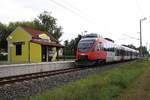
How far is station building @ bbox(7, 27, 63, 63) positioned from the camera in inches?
1896

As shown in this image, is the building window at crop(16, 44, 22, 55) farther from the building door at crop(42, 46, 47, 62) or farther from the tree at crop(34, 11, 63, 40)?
the tree at crop(34, 11, 63, 40)

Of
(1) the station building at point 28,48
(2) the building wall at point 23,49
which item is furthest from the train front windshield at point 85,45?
(2) the building wall at point 23,49

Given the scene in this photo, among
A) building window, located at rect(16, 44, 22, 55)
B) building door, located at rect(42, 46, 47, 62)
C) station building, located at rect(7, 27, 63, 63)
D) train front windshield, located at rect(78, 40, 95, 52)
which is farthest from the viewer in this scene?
building window, located at rect(16, 44, 22, 55)

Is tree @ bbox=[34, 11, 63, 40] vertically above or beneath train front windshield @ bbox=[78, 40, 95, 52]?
above

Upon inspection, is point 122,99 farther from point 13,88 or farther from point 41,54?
point 41,54

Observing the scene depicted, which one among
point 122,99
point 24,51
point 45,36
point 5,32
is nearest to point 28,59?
point 24,51

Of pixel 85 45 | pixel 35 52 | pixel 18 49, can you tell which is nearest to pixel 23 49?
pixel 18 49

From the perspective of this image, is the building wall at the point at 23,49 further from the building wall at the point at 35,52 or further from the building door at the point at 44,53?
the building door at the point at 44,53

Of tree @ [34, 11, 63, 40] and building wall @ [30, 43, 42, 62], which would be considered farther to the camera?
tree @ [34, 11, 63, 40]

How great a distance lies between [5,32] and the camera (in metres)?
102

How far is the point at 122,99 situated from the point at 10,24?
10522 cm

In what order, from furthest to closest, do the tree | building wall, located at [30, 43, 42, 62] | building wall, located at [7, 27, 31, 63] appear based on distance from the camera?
the tree < building wall, located at [7, 27, 31, 63] < building wall, located at [30, 43, 42, 62]

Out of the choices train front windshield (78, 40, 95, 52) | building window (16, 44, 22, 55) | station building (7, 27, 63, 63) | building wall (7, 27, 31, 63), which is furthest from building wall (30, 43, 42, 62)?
train front windshield (78, 40, 95, 52)

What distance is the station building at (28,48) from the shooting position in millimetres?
48156
